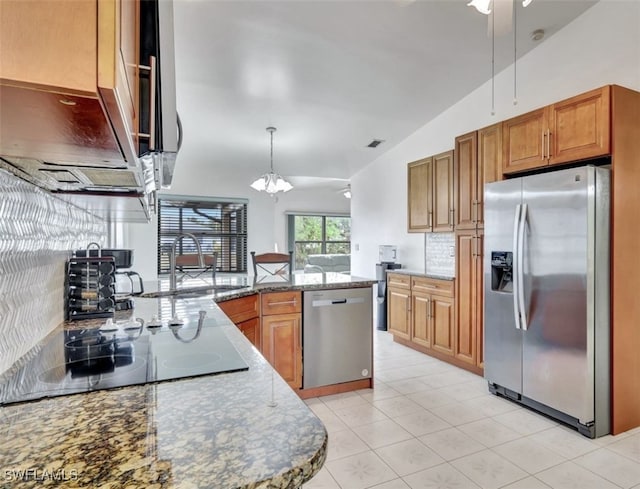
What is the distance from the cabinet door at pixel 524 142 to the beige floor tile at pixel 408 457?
7.11ft

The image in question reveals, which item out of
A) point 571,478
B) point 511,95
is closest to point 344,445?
point 571,478

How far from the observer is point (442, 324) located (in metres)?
3.72

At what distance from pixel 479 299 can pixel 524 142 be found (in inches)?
54.7

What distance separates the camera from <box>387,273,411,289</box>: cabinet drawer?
4.21 meters

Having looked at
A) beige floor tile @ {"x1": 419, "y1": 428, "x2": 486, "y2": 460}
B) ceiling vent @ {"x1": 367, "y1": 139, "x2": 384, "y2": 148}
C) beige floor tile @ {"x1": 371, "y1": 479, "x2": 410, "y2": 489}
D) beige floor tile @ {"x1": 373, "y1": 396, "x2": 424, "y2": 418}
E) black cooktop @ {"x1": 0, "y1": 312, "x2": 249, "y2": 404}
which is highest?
ceiling vent @ {"x1": 367, "y1": 139, "x2": 384, "y2": 148}

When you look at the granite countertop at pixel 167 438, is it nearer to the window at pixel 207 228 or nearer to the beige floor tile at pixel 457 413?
the beige floor tile at pixel 457 413

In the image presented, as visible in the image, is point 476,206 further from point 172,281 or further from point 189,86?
point 189,86

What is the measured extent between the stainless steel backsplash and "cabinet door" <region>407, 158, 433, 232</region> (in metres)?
3.55

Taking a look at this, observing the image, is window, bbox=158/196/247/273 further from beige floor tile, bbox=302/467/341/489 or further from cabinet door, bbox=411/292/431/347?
beige floor tile, bbox=302/467/341/489

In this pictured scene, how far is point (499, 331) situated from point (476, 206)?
1.17 metres

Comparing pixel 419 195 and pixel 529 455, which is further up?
pixel 419 195

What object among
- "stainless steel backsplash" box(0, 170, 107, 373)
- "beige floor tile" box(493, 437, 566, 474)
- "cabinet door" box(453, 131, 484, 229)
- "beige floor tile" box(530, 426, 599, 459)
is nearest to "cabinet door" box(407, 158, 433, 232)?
"cabinet door" box(453, 131, 484, 229)

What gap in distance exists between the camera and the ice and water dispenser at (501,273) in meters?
2.83

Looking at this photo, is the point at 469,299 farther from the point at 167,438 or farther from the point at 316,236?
the point at 316,236
